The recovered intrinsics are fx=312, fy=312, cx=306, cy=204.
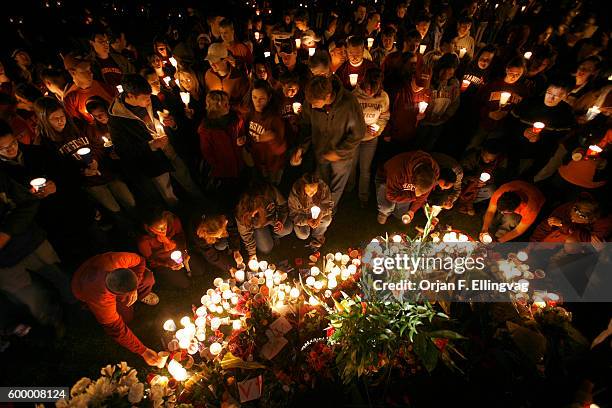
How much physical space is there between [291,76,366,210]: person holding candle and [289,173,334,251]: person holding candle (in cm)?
53

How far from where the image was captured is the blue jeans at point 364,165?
4707 millimetres

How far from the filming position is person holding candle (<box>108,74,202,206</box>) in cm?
388

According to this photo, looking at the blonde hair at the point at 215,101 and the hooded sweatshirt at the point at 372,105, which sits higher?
the blonde hair at the point at 215,101

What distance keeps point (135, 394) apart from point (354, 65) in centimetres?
A: 484

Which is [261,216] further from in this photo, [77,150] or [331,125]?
[77,150]

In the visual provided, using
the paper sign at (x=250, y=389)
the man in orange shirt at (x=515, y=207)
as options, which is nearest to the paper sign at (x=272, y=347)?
the paper sign at (x=250, y=389)

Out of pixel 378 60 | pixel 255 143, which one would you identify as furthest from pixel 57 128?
pixel 378 60

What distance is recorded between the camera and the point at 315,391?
2.62m

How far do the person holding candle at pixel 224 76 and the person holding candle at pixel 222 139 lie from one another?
0.60 m

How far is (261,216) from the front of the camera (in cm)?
387

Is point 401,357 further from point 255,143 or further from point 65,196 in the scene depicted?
point 65,196

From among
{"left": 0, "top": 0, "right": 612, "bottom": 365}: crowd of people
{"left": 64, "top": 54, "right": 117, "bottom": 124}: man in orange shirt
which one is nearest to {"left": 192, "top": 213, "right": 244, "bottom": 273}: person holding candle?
{"left": 0, "top": 0, "right": 612, "bottom": 365}: crowd of people

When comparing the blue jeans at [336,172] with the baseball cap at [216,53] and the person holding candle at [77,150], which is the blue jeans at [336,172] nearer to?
the baseball cap at [216,53]

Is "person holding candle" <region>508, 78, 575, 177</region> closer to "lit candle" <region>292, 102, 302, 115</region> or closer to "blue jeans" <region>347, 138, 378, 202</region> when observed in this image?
"blue jeans" <region>347, 138, 378, 202</region>
